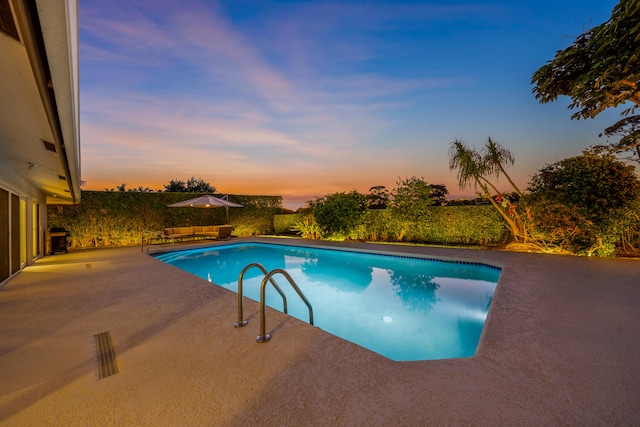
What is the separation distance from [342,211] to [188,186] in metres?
26.5

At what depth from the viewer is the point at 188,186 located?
33.2 m

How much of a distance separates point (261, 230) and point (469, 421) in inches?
663

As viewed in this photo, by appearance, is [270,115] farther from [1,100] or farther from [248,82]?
[1,100]

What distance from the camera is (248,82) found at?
38.8 ft

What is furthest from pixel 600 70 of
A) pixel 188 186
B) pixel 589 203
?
pixel 188 186

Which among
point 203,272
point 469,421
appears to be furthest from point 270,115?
point 469,421

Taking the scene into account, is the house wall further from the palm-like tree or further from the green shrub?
the palm-like tree

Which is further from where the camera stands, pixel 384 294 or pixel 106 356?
pixel 384 294

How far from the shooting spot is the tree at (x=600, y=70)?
581cm

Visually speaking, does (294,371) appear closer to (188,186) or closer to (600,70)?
(600,70)

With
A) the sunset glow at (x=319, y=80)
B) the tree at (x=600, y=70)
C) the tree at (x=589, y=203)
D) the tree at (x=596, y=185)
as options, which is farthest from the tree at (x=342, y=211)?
the tree at (x=600, y=70)

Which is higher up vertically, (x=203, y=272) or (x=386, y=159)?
(x=386, y=159)

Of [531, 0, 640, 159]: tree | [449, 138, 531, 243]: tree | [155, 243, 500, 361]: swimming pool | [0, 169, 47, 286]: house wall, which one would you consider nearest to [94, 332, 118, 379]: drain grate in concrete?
A: [155, 243, 500, 361]: swimming pool

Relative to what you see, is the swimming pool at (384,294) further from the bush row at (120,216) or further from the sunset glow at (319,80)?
the sunset glow at (319,80)
